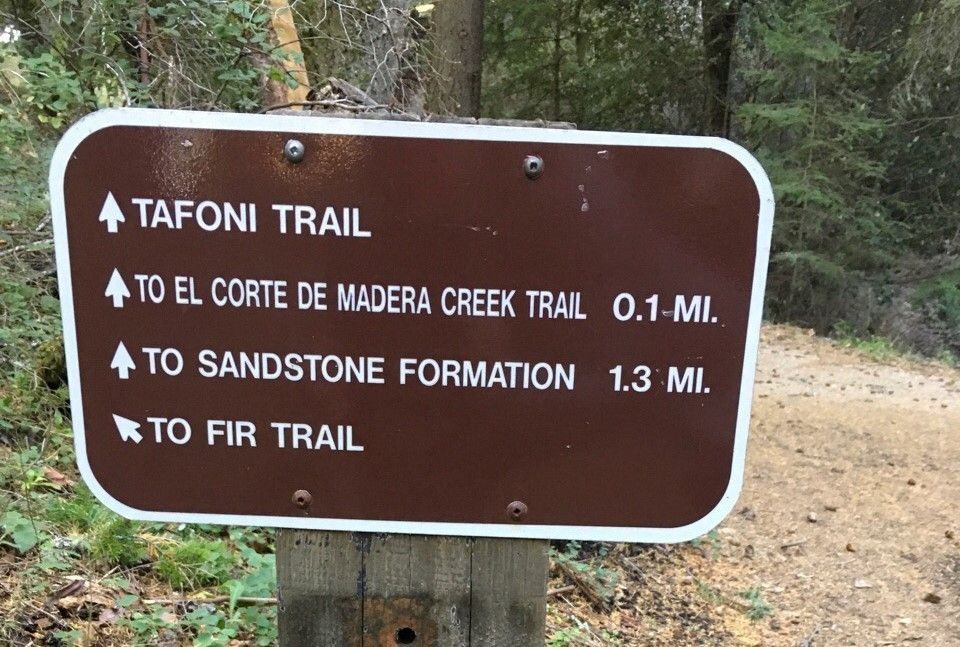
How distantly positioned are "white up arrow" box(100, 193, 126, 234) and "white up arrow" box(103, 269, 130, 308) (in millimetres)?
85

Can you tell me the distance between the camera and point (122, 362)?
1.14 metres

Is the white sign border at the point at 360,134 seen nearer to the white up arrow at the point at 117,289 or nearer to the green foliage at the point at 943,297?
the white up arrow at the point at 117,289

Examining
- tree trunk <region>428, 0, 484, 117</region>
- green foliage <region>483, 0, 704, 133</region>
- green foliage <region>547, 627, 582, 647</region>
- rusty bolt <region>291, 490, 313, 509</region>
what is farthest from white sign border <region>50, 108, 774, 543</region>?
green foliage <region>483, 0, 704, 133</region>

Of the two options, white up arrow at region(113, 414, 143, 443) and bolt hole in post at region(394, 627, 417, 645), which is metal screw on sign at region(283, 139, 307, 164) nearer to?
white up arrow at region(113, 414, 143, 443)

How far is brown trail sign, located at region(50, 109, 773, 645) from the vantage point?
1085 mm

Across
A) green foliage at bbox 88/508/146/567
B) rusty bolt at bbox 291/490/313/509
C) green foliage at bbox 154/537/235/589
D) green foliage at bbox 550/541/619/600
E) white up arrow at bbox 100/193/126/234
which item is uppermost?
white up arrow at bbox 100/193/126/234

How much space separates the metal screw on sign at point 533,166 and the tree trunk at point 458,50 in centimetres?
493

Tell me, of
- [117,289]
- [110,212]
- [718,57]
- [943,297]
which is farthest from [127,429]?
[943,297]

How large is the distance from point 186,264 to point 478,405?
52 cm

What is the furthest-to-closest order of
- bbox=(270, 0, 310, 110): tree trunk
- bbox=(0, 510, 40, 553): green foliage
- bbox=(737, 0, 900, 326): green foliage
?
1. bbox=(737, 0, 900, 326): green foliage
2. bbox=(270, 0, 310, 110): tree trunk
3. bbox=(0, 510, 40, 553): green foliage

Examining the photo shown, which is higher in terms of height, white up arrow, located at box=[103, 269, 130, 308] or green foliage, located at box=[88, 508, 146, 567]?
white up arrow, located at box=[103, 269, 130, 308]

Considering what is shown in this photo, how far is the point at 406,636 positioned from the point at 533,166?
34.2 inches

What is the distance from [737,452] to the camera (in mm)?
1180

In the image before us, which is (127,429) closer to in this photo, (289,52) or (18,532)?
(18,532)
